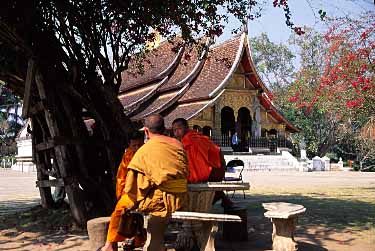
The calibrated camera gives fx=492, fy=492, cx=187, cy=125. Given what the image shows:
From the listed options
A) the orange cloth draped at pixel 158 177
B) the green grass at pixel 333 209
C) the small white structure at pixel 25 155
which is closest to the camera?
the orange cloth draped at pixel 158 177

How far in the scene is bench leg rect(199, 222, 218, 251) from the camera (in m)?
4.85

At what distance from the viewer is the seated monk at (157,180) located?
168 inches

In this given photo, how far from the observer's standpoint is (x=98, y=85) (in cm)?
759

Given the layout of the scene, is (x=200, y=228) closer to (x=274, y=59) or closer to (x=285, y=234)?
(x=285, y=234)

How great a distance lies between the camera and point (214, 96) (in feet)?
94.0

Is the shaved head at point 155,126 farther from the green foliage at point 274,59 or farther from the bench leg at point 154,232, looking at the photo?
the green foliage at point 274,59

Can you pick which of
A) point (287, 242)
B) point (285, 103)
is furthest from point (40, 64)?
point (285, 103)

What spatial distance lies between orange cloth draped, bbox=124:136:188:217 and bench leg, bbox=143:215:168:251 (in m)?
0.07

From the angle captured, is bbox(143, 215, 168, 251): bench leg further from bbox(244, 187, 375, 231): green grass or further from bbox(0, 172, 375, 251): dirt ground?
bbox(244, 187, 375, 231): green grass

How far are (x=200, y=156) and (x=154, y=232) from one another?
4.01 ft

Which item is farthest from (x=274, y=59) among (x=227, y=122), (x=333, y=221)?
(x=333, y=221)

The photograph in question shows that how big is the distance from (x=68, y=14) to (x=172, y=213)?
436 cm

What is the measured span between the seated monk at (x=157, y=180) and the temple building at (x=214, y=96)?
2229 cm

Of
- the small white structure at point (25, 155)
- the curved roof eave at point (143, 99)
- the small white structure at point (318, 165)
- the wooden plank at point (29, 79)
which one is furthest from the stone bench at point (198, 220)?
the small white structure at point (318, 165)
